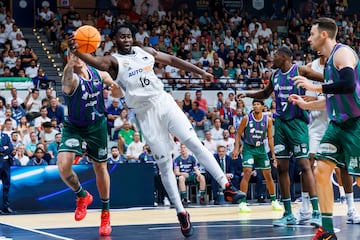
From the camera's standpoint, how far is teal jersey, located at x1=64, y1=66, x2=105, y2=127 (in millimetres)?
9531

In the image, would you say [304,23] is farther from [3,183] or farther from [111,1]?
[3,183]

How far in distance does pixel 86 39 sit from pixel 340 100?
3.03 m


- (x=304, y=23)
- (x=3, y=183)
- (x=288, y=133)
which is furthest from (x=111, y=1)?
(x=288, y=133)

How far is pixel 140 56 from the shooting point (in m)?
9.06

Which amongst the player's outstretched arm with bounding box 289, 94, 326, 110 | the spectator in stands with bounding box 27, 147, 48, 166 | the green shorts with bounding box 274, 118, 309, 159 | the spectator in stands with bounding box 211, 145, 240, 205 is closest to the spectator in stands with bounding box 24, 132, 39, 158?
the spectator in stands with bounding box 27, 147, 48, 166

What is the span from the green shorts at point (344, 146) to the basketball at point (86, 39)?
2.93 metres

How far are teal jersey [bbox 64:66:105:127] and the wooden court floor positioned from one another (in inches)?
58.1

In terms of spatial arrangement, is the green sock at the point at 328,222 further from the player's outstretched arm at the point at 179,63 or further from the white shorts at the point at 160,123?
the player's outstretched arm at the point at 179,63

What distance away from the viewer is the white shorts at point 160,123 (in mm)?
8773

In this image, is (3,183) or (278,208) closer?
(278,208)

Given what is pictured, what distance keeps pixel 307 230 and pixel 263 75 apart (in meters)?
14.1

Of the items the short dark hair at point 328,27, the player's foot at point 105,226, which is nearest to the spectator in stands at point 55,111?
the player's foot at point 105,226

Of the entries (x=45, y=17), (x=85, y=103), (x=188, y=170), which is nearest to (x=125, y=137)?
(x=188, y=170)

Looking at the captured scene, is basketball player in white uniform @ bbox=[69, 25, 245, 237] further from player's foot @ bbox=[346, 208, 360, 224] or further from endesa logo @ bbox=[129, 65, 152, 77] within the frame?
player's foot @ bbox=[346, 208, 360, 224]
